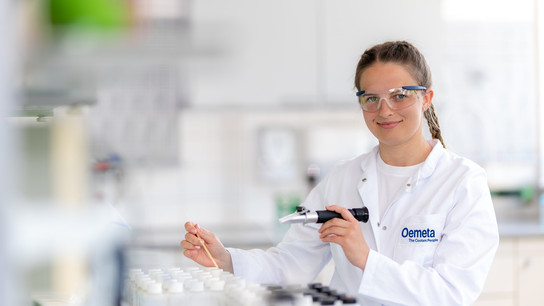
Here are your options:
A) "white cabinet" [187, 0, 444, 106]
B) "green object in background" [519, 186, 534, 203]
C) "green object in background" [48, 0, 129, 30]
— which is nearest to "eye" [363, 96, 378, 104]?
"green object in background" [48, 0, 129, 30]

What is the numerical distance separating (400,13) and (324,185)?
89.5 inches

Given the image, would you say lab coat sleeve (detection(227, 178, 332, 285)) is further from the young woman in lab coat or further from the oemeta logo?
the oemeta logo

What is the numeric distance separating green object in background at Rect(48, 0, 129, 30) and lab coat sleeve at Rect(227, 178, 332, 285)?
1568 millimetres

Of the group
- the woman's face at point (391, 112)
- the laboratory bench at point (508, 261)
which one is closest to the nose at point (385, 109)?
the woman's face at point (391, 112)

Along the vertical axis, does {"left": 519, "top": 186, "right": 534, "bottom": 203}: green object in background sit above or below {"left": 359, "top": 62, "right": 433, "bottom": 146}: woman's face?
below

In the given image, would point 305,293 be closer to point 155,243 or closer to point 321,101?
point 155,243

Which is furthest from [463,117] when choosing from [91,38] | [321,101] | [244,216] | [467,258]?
[91,38]

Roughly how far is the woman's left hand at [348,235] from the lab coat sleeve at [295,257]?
35 centimetres

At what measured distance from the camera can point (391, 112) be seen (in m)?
2.01

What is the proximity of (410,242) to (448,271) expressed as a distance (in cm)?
18

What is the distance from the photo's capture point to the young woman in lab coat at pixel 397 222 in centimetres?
188

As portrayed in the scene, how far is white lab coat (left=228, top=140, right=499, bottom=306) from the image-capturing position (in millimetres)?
1878

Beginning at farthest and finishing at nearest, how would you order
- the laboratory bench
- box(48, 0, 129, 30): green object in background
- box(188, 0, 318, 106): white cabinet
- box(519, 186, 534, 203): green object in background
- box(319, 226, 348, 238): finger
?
box(519, 186, 534, 203): green object in background
box(188, 0, 318, 106): white cabinet
the laboratory bench
box(319, 226, 348, 238): finger
box(48, 0, 129, 30): green object in background

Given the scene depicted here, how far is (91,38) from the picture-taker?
606 mm
